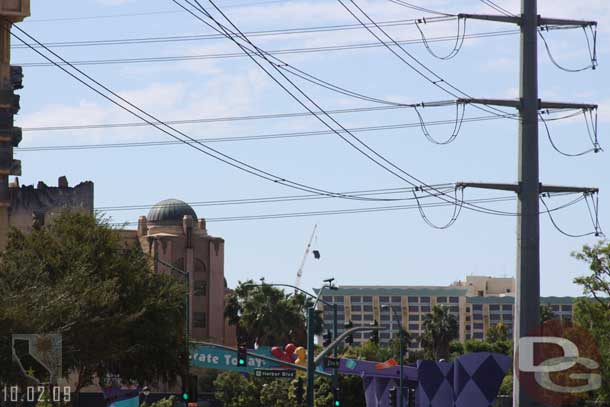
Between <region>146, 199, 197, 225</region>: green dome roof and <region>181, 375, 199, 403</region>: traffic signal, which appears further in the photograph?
<region>146, 199, 197, 225</region>: green dome roof

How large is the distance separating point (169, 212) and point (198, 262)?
1488cm

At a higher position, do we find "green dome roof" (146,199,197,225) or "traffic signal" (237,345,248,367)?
"green dome roof" (146,199,197,225)

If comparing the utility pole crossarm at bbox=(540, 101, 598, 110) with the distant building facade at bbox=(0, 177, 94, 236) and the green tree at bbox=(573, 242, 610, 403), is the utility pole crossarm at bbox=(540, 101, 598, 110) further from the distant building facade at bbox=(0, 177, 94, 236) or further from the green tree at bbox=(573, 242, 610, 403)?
the distant building facade at bbox=(0, 177, 94, 236)

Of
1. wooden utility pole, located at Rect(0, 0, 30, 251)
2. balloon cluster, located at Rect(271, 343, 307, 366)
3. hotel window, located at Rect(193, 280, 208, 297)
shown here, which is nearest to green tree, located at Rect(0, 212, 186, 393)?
balloon cluster, located at Rect(271, 343, 307, 366)

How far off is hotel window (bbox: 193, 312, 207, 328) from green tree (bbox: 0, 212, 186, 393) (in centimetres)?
8795

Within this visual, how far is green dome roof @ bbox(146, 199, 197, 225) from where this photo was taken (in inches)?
6452

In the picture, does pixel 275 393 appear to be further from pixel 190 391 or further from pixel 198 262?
pixel 198 262

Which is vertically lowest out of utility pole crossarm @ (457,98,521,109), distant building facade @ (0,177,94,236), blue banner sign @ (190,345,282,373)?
blue banner sign @ (190,345,282,373)

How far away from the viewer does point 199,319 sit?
152125 millimetres

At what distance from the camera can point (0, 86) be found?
89625 millimetres

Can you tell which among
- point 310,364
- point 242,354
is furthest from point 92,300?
point 242,354

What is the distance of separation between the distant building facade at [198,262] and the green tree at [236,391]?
115 feet

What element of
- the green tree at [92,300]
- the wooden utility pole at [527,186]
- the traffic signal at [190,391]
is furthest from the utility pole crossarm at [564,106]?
the traffic signal at [190,391]

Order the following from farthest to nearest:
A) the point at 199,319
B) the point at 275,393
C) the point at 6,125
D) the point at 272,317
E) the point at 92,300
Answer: the point at 199,319 < the point at 272,317 < the point at 275,393 < the point at 6,125 < the point at 92,300
